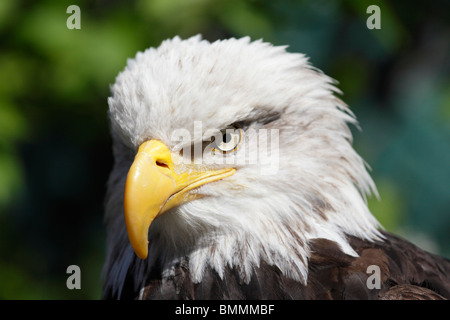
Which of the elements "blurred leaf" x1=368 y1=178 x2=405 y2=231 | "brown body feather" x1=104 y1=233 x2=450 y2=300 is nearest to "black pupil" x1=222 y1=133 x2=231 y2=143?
"brown body feather" x1=104 y1=233 x2=450 y2=300

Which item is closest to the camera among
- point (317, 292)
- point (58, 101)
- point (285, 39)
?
point (317, 292)

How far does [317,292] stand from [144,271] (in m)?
0.58

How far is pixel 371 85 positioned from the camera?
414cm

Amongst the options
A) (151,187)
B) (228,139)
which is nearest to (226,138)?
(228,139)

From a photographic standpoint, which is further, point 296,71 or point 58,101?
point 58,101

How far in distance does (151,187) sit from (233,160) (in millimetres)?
295

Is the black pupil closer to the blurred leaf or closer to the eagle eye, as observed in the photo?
the eagle eye

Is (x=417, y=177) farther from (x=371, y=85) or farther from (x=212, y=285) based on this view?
(x=212, y=285)

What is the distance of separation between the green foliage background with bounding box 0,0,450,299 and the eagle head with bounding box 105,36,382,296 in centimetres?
93

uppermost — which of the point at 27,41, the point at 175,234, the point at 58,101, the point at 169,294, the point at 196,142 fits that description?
the point at 27,41

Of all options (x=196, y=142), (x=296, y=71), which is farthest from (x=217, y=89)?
(x=296, y=71)

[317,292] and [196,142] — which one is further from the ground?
[196,142]

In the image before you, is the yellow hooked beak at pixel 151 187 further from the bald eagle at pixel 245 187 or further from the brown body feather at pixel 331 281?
the brown body feather at pixel 331 281

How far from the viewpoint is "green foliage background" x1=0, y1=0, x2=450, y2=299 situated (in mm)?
2768
